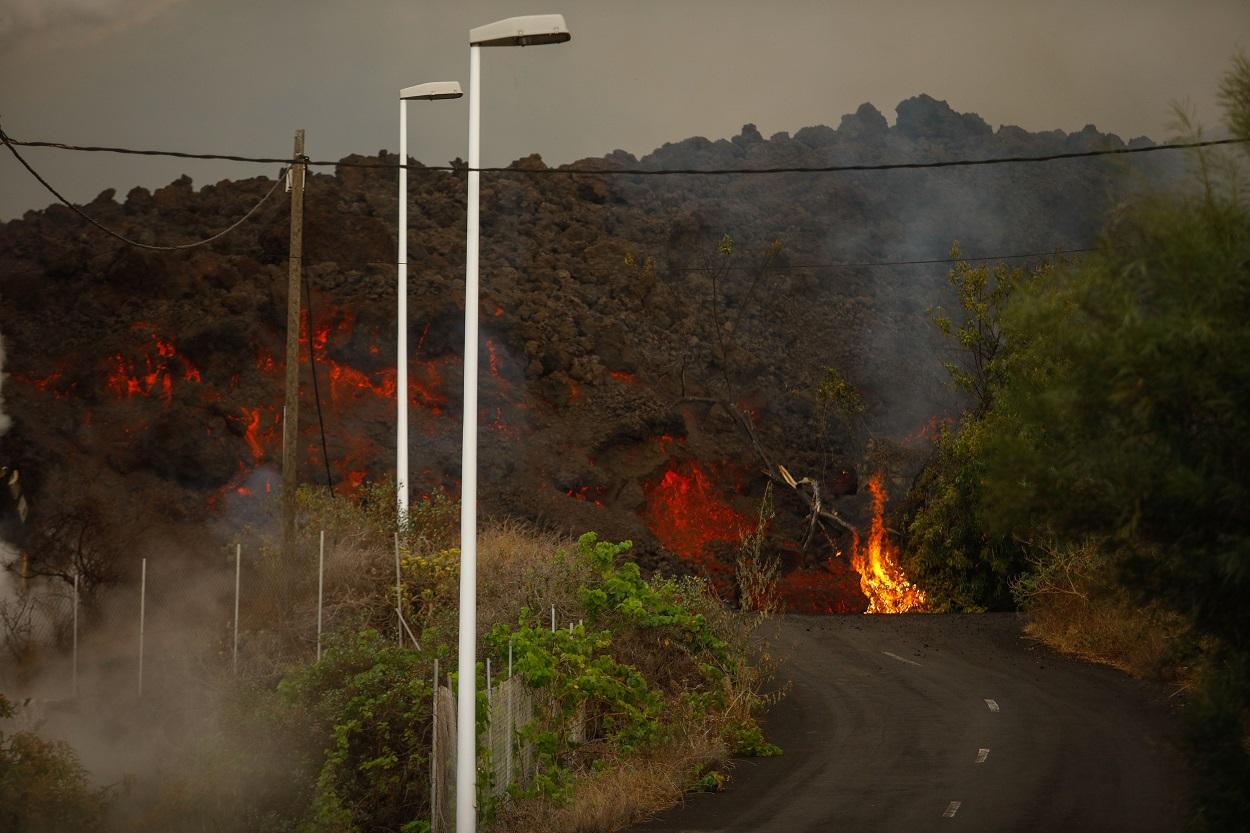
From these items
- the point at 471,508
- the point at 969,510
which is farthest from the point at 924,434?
the point at 471,508

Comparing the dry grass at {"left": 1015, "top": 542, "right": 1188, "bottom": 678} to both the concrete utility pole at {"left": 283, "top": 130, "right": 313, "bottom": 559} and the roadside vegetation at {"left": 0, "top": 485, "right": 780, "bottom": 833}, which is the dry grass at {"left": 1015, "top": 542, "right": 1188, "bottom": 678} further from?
the concrete utility pole at {"left": 283, "top": 130, "right": 313, "bottom": 559}

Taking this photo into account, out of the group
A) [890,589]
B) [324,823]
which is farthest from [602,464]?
[324,823]

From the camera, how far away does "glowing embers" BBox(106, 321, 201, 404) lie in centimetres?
5350

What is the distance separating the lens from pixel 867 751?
19.9 meters

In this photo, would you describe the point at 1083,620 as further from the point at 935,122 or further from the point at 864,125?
the point at 935,122

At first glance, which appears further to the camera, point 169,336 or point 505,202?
point 505,202

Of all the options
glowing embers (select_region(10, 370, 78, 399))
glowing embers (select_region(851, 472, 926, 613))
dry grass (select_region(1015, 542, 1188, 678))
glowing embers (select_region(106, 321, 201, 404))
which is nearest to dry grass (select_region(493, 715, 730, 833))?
dry grass (select_region(1015, 542, 1188, 678))

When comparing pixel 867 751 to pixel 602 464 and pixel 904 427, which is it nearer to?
pixel 602 464

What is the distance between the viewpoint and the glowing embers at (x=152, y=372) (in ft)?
176

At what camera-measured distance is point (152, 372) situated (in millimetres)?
54312

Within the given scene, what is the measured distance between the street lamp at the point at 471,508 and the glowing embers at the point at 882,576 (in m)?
28.8

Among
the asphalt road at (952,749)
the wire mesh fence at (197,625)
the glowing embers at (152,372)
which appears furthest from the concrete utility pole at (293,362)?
the glowing embers at (152,372)

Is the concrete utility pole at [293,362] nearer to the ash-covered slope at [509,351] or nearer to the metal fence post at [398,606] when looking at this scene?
the metal fence post at [398,606]

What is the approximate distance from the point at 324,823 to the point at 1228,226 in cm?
1097
